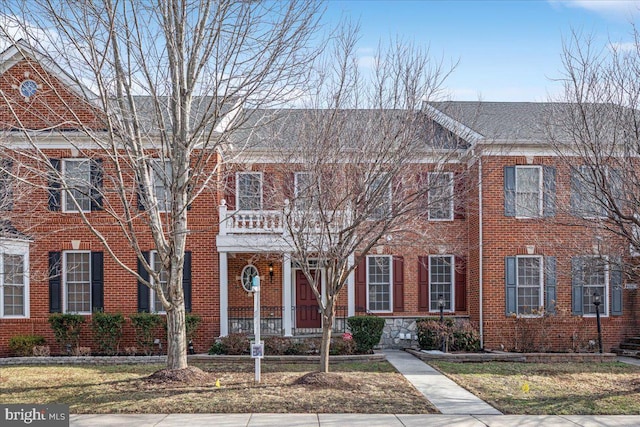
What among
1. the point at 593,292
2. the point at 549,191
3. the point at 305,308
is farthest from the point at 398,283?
the point at 549,191

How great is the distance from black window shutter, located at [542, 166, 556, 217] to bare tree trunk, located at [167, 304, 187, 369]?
27.9ft

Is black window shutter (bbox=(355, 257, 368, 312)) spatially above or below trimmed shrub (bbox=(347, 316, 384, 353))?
above

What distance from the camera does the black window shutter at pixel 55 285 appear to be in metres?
16.9

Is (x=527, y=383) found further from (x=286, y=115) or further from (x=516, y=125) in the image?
(x=516, y=125)

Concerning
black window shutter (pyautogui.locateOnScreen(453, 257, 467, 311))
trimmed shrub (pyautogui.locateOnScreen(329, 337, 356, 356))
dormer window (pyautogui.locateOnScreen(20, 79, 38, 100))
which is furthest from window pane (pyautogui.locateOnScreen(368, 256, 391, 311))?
dormer window (pyautogui.locateOnScreen(20, 79, 38, 100))

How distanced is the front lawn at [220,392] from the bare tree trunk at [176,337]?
21.9 inches

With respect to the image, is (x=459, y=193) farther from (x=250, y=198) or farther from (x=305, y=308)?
(x=305, y=308)

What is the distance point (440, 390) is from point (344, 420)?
3.09 meters

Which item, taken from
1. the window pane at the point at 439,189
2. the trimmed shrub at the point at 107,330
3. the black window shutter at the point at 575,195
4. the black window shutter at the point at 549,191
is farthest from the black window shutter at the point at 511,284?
the trimmed shrub at the point at 107,330

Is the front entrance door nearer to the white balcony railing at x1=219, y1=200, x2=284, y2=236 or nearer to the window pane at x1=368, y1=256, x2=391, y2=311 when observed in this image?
the window pane at x1=368, y1=256, x2=391, y2=311

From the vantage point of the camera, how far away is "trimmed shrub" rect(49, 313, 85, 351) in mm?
16484

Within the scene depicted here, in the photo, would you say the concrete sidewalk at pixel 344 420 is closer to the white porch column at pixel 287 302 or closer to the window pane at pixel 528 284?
the white porch column at pixel 287 302

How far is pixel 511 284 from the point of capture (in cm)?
1747

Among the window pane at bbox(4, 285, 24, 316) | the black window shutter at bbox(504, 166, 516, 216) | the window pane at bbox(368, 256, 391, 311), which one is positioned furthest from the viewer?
the window pane at bbox(368, 256, 391, 311)
